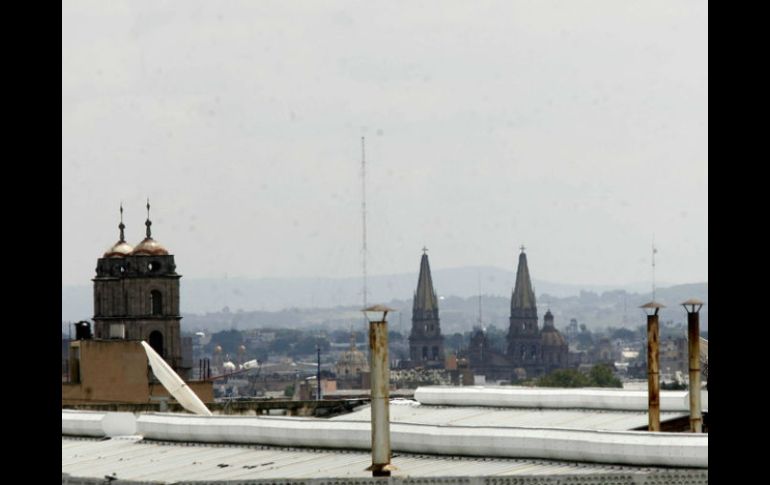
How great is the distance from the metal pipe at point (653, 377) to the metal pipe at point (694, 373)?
65cm

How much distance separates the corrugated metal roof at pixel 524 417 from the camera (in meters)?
36.3

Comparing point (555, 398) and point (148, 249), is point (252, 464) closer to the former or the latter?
point (555, 398)

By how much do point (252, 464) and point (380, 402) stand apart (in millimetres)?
5187

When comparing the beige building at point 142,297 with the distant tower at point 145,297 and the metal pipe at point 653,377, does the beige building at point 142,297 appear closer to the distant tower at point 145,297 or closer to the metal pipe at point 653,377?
the distant tower at point 145,297

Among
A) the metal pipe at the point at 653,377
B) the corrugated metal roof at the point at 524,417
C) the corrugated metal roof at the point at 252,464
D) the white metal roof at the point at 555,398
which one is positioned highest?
the metal pipe at the point at 653,377

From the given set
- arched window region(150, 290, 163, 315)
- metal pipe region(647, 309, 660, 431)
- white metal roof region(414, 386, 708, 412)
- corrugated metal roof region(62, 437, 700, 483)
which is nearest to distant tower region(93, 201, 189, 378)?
arched window region(150, 290, 163, 315)

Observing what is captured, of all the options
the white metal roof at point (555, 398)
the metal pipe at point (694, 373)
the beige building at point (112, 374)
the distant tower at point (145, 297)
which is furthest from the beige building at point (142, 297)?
the metal pipe at point (694, 373)

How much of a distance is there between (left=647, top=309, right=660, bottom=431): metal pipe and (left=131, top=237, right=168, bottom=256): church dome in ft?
213
